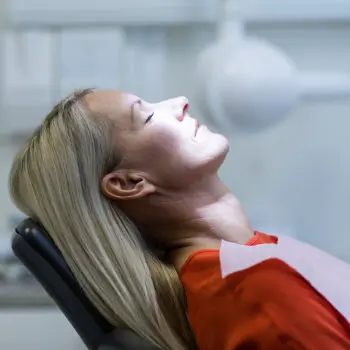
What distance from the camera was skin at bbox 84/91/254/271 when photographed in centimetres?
100

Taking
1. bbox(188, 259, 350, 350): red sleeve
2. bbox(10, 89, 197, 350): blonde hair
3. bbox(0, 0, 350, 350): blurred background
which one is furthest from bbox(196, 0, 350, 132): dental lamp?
bbox(188, 259, 350, 350): red sleeve

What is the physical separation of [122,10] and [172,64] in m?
0.17

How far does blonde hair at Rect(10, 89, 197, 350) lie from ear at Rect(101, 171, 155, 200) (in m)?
0.01

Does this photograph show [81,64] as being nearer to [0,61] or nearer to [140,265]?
[0,61]

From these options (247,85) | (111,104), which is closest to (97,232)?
(111,104)

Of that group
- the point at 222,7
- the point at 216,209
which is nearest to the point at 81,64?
the point at 222,7

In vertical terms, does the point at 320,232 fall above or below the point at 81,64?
below

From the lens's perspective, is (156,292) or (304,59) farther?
(304,59)

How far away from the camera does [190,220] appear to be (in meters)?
1.02

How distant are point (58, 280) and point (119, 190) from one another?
0.16 meters

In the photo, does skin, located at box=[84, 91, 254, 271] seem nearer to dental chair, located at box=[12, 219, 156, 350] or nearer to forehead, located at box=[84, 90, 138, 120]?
forehead, located at box=[84, 90, 138, 120]

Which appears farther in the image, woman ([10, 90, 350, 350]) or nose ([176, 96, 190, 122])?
nose ([176, 96, 190, 122])

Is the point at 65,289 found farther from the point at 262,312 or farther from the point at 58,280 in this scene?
the point at 262,312

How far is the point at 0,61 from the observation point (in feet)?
5.12
